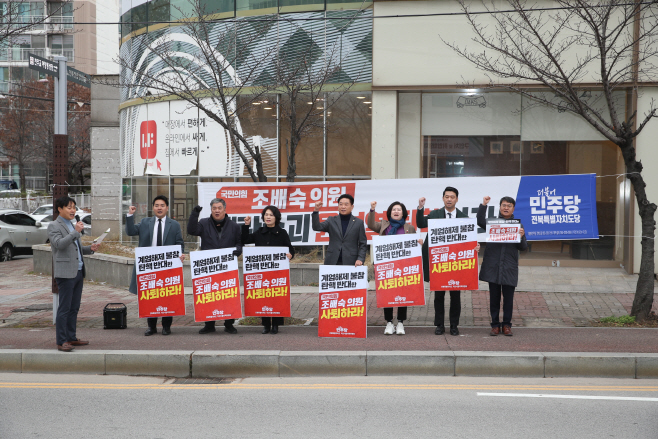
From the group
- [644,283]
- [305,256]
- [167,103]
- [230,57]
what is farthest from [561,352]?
[167,103]

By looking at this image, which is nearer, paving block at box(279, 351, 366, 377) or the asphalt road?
the asphalt road

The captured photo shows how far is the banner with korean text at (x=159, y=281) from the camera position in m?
8.81

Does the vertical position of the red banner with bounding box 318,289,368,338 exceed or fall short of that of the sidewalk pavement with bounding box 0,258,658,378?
it exceeds it

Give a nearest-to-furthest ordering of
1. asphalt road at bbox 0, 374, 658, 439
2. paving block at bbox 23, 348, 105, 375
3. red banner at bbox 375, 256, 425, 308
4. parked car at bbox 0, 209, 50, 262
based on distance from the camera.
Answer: asphalt road at bbox 0, 374, 658, 439 → paving block at bbox 23, 348, 105, 375 → red banner at bbox 375, 256, 425, 308 → parked car at bbox 0, 209, 50, 262

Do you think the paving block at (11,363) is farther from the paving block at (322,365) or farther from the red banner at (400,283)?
the red banner at (400,283)

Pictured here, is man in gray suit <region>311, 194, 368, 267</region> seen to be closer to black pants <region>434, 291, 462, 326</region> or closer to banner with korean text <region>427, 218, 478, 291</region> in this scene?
banner with korean text <region>427, 218, 478, 291</region>

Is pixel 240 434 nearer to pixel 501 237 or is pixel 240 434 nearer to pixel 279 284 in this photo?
pixel 279 284

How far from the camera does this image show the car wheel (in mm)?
21250

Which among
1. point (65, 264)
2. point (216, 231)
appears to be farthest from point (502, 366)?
point (65, 264)

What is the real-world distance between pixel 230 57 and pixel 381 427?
1224 cm

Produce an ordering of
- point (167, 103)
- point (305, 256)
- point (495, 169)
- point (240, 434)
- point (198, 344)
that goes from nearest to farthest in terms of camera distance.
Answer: point (240, 434) < point (198, 344) < point (305, 256) < point (495, 169) < point (167, 103)

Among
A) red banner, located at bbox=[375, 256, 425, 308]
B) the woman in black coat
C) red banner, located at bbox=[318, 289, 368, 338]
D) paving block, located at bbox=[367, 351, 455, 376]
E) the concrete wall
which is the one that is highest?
the concrete wall

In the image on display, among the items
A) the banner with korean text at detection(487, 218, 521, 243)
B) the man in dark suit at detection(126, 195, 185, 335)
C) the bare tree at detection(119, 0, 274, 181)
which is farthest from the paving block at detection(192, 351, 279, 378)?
the bare tree at detection(119, 0, 274, 181)

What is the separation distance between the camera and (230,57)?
15.8 metres
